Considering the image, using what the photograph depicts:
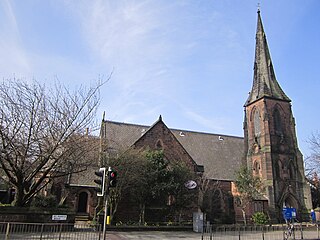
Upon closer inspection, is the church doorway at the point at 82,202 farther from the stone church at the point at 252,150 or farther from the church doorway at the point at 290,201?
the church doorway at the point at 290,201

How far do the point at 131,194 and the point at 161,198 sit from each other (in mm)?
2606

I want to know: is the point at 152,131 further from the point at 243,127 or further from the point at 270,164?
the point at 243,127

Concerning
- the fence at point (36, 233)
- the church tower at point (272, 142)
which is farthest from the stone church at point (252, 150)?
the fence at point (36, 233)

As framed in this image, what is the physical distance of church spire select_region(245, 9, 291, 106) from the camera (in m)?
44.2

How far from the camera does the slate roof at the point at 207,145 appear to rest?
35231mm

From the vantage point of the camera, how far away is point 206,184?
107 feet

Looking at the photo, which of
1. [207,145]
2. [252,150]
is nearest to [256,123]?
[252,150]

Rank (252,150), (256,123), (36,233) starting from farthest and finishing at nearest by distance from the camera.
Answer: (256,123)
(252,150)
(36,233)

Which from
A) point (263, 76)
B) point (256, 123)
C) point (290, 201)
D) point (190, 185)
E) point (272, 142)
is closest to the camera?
point (190, 185)

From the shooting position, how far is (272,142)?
40.6 metres

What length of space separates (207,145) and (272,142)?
9285 millimetres

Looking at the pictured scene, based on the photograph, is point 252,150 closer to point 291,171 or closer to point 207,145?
point 291,171

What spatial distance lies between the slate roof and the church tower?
2.77 m

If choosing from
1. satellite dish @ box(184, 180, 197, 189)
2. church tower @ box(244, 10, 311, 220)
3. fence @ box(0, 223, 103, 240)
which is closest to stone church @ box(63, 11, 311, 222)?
church tower @ box(244, 10, 311, 220)
